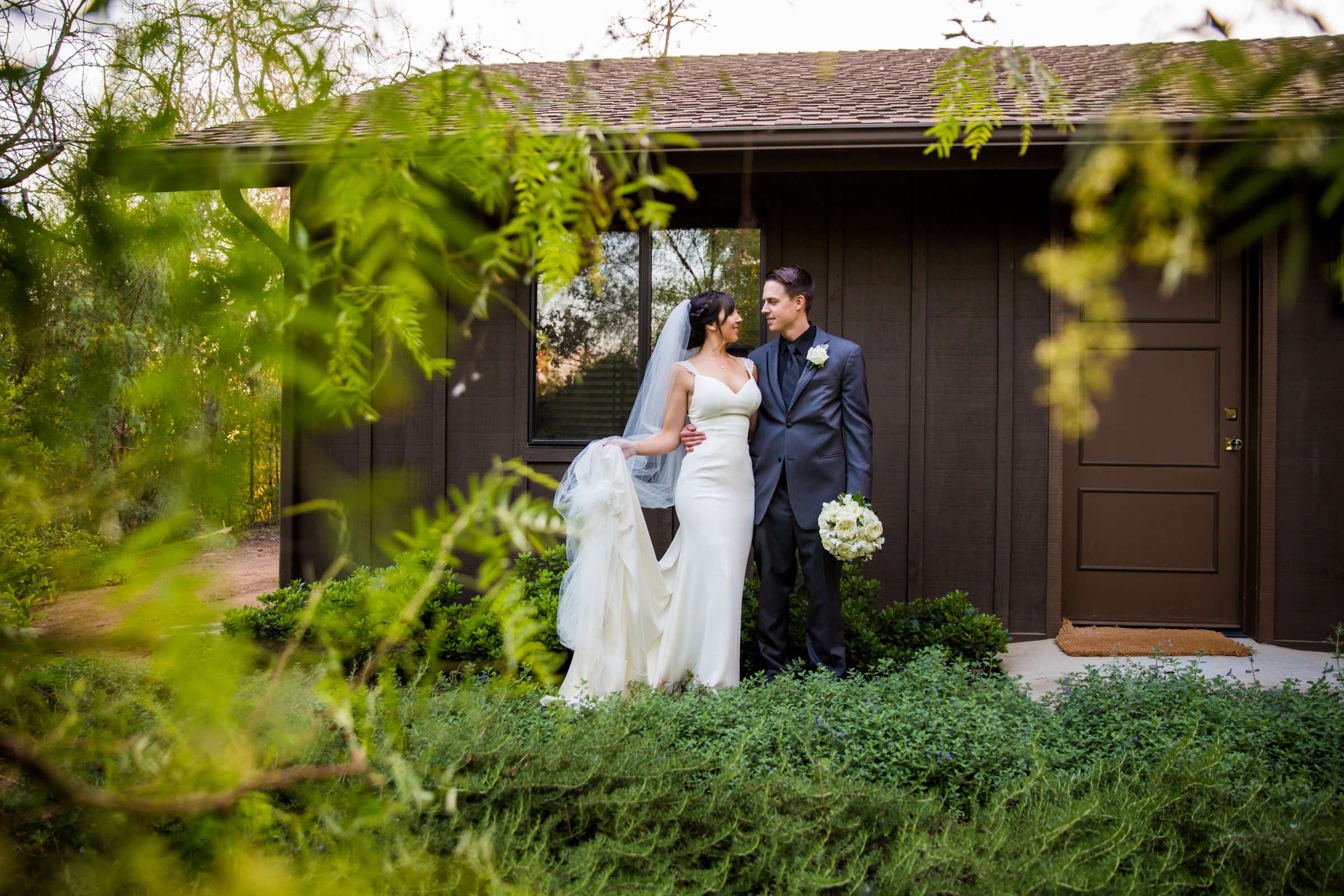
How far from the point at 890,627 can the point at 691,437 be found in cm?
171

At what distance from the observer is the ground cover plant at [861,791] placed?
6.88ft

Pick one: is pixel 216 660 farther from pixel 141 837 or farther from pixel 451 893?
pixel 451 893

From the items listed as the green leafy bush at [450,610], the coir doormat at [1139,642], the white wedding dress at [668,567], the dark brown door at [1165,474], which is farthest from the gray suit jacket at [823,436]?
the dark brown door at [1165,474]

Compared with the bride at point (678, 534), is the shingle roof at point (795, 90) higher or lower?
higher

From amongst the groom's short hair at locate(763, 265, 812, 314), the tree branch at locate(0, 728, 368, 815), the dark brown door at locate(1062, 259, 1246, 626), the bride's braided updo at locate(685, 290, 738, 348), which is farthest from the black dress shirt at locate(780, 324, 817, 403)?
the tree branch at locate(0, 728, 368, 815)

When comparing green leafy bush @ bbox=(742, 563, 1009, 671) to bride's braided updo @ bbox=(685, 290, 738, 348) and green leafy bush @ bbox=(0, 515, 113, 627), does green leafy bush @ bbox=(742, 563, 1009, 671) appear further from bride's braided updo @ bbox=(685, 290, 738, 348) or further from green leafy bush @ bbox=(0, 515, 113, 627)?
green leafy bush @ bbox=(0, 515, 113, 627)

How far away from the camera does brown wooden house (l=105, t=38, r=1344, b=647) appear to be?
17.7ft

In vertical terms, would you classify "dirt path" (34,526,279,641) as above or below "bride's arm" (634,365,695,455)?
below

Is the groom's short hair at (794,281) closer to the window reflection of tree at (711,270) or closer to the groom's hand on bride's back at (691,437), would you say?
the groom's hand on bride's back at (691,437)

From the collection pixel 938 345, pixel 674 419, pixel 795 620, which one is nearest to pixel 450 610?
pixel 674 419

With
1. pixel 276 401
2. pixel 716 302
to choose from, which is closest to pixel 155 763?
pixel 276 401

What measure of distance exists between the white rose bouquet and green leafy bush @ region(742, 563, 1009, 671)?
0.65 meters

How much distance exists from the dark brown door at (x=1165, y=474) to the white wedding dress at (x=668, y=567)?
275cm

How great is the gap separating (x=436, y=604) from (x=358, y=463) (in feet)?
5.12
